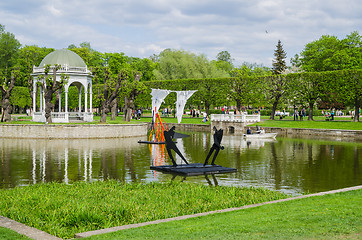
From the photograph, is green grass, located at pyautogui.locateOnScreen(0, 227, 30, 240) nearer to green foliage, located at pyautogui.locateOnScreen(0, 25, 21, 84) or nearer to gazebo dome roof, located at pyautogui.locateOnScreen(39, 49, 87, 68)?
gazebo dome roof, located at pyautogui.locateOnScreen(39, 49, 87, 68)

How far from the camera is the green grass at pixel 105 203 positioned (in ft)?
33.6

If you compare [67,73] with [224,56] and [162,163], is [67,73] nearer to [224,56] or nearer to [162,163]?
[162,163]

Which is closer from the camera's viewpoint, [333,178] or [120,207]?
[120,207]

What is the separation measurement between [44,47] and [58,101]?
48155 mm

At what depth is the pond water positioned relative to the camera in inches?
734

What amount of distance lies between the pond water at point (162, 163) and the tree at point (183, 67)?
5832 centimetres

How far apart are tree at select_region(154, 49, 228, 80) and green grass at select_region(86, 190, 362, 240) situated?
266 ft

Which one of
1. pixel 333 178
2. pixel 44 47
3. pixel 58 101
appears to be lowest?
pixel 333 178

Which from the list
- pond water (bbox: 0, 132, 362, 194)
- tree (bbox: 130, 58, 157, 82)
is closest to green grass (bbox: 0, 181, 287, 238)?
pond water (bbox: 0, 132, 362, 194)

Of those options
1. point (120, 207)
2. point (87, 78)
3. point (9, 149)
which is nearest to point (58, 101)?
point (87, 78)

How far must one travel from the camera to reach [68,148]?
3181 centimetres

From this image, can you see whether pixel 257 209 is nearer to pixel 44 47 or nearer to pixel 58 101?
pixel 58 101

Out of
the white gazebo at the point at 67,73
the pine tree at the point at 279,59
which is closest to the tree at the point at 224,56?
the pine tree at the point at 279,59

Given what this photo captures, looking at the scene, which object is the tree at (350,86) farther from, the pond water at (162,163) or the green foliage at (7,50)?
the green foliage at (7,50)
